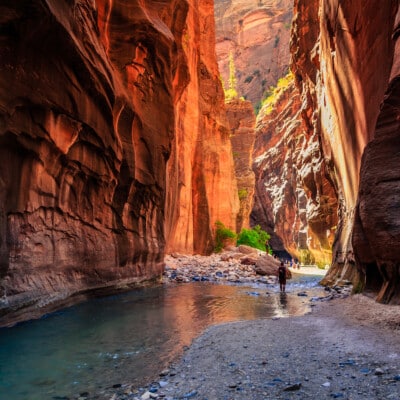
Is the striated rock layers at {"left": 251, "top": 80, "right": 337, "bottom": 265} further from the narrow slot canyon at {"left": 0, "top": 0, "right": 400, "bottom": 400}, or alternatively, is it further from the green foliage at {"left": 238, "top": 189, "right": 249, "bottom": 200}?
the narrow slot canyon at {"left": 0, "top": 0, "right": 400, "bottom": 400}

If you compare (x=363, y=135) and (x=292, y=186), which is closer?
(x=363, y=135)

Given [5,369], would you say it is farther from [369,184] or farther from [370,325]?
[369,184]

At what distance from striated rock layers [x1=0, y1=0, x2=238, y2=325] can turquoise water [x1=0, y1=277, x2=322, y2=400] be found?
1.05 meters

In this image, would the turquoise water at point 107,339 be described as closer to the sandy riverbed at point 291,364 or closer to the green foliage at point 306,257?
the sandy riverbed at point 291,364

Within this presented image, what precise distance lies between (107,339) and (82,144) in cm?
643

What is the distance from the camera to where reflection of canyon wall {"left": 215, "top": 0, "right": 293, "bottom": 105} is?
273ft

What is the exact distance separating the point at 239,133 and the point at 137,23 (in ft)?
120

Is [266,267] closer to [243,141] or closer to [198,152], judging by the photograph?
[198,152]

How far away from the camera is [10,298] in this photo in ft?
25.9

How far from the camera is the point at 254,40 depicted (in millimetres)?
90062

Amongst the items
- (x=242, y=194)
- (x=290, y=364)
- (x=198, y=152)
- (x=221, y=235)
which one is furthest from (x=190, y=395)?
(x=242, y=194)

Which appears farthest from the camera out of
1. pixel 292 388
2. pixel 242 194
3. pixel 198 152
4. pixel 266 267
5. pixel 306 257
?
pixel 306 257

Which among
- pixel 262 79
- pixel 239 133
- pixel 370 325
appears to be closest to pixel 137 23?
pixel 370 325

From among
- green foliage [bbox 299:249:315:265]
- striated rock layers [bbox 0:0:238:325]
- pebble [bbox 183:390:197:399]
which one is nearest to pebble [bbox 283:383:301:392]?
pebble [bbox 183:390:197:399]
